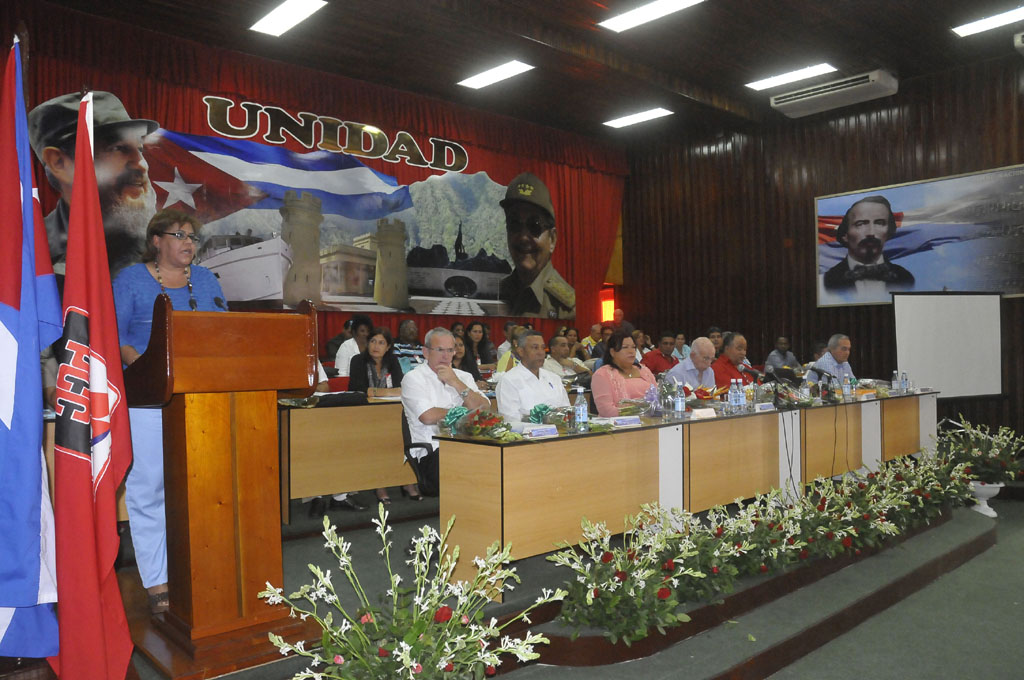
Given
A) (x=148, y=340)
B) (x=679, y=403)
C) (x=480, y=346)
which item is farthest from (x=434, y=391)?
(x=480, y=346)

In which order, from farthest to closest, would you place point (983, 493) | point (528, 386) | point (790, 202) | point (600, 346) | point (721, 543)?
1. point (790, 202)
2. point (600, 346)
3. point (983, 493)
4. point (528, 386)
5. point (721, 543)

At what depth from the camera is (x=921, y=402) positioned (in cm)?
587

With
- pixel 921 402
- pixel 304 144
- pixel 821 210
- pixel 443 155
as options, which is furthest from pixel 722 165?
pixel 304 144

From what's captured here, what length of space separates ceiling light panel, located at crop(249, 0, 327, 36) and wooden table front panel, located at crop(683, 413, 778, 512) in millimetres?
4818

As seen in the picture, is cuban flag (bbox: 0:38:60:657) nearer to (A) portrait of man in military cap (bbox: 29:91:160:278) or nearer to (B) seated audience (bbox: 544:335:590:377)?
(B) seated audience (bbox: 544:335:590:377)

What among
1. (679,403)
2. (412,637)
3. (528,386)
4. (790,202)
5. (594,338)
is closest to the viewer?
(412,637)

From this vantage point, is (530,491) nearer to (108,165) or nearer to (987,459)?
(987,459)

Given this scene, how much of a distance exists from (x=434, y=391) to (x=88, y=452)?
2206 millimetres

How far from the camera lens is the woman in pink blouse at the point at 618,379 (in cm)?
435

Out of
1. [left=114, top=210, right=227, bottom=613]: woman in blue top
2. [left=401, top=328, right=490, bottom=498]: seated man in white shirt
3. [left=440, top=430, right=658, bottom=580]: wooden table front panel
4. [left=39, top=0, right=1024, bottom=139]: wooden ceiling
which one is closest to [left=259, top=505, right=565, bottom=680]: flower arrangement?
[left=114, top=210, right=227, bottom=613]: woman in blue top

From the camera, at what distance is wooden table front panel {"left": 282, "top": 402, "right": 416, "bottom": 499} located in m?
4.13

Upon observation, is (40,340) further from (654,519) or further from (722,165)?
(722,165)

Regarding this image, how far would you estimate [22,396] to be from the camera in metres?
1.74

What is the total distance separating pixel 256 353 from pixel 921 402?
5.56 m
